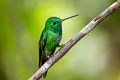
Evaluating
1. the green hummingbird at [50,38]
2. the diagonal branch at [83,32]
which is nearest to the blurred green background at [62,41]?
the green hummingbird at [50,38]

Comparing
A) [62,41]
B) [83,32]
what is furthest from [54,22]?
[62,41]

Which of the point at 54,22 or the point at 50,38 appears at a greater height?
the point at 54,22

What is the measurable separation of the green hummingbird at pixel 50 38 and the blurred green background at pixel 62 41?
90 cm

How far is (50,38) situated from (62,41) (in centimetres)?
142

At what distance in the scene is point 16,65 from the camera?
5.88 metres

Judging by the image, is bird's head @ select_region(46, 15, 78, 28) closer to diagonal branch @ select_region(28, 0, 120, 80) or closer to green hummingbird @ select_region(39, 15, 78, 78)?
green hummingbird @ select_region(39, 15, 78, 78)

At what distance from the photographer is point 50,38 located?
4.48 metres

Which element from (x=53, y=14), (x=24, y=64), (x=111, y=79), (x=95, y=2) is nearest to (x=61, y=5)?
(x=53, y=14)

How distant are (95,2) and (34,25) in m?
1.30

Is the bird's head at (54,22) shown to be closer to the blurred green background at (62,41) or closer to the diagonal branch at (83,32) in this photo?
the diagonal branch at (83,32)

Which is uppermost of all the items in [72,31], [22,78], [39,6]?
[39,6]

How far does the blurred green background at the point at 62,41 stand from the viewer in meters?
5.58

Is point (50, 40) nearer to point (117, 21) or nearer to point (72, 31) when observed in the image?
point (72, 31)

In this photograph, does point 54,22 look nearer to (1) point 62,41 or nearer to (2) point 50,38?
(2) point 50,38
